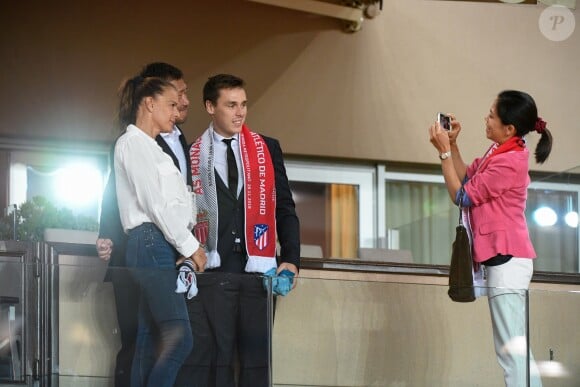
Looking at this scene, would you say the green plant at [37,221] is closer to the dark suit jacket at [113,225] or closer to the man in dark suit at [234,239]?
the man in dark suit at [234,239]

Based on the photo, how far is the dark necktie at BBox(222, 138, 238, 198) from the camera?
582cm

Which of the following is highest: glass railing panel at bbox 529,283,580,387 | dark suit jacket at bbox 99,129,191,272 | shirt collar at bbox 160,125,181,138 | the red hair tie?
the red hair tie

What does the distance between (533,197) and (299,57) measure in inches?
104

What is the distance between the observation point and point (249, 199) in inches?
227

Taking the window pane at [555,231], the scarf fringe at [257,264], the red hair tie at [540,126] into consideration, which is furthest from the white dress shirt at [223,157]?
the window pane at [555,231]

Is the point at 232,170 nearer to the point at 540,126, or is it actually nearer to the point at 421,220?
the point at 540,126

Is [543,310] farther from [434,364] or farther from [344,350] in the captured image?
[344,350]

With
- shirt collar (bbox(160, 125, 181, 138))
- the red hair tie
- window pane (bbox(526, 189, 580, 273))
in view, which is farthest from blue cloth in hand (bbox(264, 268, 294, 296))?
window pane (bbox(526, 189, 580, 273))

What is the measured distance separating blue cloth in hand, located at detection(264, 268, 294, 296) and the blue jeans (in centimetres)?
46

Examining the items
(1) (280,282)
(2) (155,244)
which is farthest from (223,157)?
(2) (155,244)

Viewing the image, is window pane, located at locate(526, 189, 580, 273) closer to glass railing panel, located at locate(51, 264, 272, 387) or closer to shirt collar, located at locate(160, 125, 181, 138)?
shirt collar, located at locate(160, 125, 181, 138)

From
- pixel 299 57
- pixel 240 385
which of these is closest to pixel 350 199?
pixel 299 57

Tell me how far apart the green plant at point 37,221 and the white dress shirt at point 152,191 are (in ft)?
7.50

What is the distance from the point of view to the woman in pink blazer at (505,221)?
578cm
